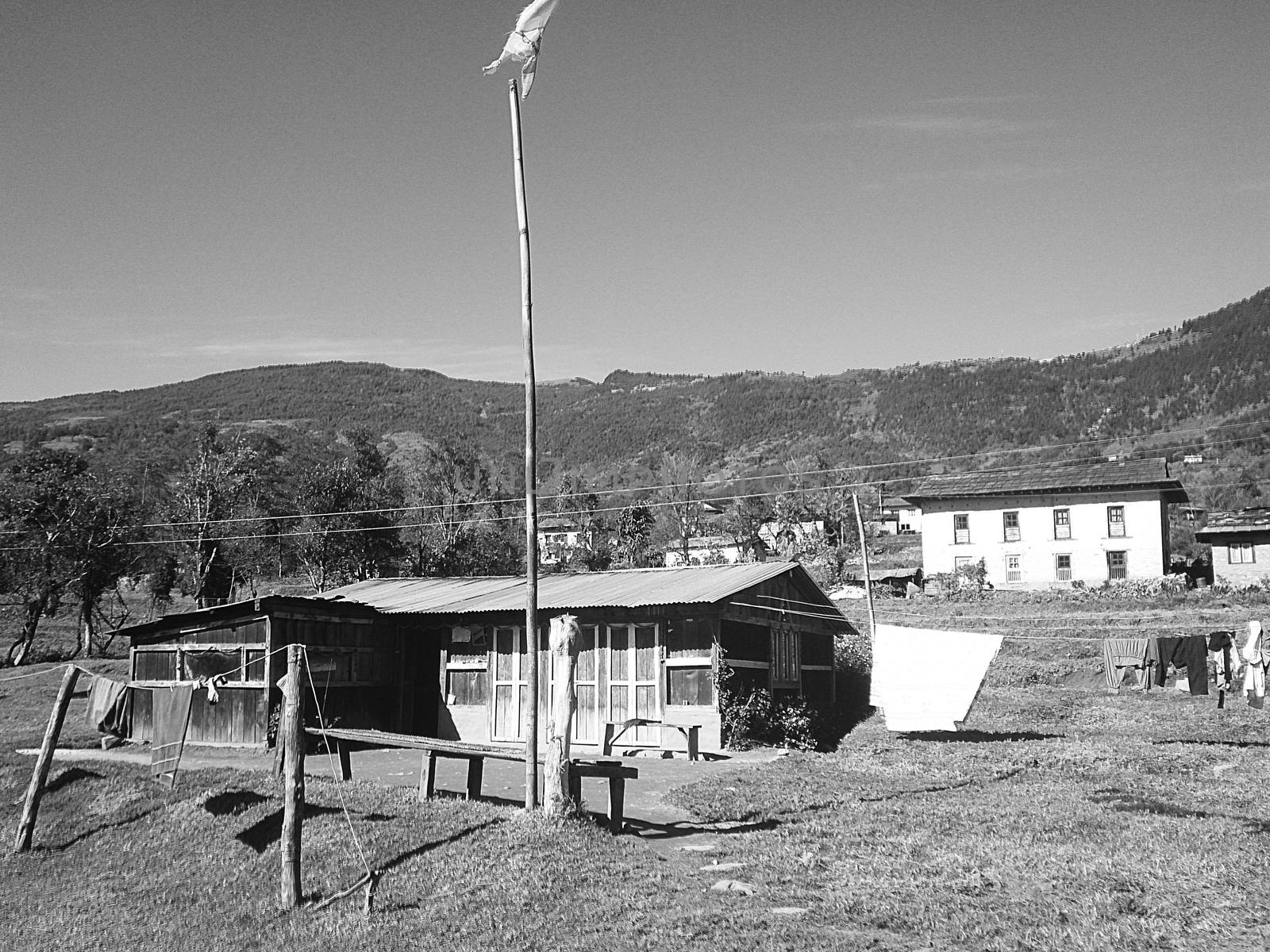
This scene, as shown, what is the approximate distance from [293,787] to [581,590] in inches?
572

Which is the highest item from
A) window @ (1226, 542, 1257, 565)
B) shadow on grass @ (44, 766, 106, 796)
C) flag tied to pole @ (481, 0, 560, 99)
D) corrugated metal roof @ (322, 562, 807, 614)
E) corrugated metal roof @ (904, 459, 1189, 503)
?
flag tied to pole @ (481, 0, 560, 99)

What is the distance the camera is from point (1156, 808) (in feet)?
45.9

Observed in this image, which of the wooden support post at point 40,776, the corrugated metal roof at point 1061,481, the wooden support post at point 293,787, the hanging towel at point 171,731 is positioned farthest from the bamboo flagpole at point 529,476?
the corrugated metal roof at point 1061,481

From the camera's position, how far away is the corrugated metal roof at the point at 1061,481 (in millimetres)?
54656

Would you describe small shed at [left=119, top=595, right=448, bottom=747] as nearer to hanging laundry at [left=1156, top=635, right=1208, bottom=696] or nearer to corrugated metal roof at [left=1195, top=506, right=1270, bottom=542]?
hanging laundry at [left=1156, top=635, right=1208, bottom=696]

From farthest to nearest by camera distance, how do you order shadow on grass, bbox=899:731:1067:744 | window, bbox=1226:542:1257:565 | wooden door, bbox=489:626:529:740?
window, bbox=1226:542:1257:565 → wooden door, bbox=489:626:529:740 → shadow on grass, bbox=899:731:1067:744

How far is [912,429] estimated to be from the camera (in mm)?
186750

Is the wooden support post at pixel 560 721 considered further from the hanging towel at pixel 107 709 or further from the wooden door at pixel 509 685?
the hanging towel at pixel 107 709

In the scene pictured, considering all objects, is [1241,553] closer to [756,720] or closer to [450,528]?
[756,720]

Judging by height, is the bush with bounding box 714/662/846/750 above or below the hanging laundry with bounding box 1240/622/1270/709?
below

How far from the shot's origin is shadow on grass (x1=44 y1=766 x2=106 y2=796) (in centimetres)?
1777

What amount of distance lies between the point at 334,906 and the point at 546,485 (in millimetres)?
172910

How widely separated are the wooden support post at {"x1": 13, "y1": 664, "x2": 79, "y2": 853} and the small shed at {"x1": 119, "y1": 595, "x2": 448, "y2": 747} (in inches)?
210

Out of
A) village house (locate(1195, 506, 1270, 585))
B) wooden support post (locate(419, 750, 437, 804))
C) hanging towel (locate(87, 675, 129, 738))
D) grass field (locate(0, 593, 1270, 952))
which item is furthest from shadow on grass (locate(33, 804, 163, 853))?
village house (locate(1195, 506, 1270, 585))
